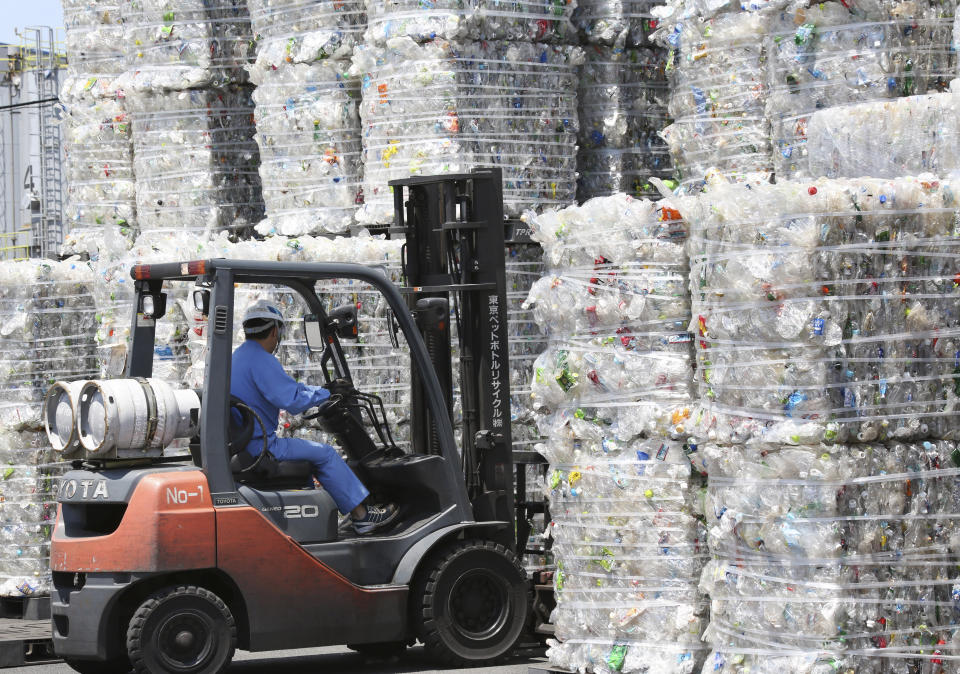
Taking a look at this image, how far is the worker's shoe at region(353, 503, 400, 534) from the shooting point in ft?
22.2

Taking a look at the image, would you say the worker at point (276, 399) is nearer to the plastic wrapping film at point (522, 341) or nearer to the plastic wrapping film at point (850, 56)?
the plastic wrapping film at point (522, 341)

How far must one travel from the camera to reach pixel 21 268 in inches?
338

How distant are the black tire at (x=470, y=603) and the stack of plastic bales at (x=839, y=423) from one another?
5.50 feet

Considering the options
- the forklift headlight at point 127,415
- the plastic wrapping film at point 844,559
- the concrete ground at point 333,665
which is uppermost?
the forklift headlight at point 127,415

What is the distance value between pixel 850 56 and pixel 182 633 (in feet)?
12.1

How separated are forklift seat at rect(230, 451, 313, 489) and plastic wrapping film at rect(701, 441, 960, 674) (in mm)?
2085

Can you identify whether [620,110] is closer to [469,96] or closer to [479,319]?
[469,96]

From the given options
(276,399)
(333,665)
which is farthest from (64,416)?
(333,665)

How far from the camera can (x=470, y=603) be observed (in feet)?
22.3

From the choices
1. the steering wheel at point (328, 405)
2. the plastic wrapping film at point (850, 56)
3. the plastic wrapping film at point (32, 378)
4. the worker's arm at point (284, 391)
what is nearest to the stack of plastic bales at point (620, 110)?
the plastic wrapping film at point (850, 56)

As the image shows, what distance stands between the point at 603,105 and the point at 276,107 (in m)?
1.79

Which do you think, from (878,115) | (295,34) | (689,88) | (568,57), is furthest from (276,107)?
(878,115)

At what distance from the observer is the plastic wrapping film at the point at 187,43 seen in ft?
28.7

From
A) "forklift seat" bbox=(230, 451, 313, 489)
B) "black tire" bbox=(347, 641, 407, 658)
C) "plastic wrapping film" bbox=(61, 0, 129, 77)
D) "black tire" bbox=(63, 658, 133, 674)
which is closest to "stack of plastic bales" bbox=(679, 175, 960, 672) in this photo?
"forklift seat" bbox=(230, 451, 313, 489)
